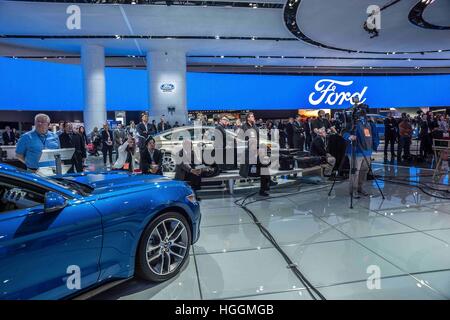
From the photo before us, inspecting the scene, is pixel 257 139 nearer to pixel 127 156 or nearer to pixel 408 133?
pixel 127 156

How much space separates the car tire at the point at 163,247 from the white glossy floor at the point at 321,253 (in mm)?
123

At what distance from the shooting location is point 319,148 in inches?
325

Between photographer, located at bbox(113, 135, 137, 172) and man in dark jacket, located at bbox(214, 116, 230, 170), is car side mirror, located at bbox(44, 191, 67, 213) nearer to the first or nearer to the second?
photographer, located at bbox(113, 135, 137, 172)

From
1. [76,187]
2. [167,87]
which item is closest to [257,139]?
[76,187]

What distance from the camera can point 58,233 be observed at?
228 cm

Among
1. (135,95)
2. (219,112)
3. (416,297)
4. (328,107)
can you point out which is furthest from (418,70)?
(416,297)

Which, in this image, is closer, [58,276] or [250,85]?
[58,276]

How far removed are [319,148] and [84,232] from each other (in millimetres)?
6765

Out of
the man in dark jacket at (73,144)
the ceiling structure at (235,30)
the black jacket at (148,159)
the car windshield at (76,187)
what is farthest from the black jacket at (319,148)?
the man in dark jacket at (73,144)

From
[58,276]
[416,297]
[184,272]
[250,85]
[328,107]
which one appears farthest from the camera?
[328,107]

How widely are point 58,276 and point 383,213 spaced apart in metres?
4.69

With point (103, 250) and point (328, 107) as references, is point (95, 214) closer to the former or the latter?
point (103, 250)

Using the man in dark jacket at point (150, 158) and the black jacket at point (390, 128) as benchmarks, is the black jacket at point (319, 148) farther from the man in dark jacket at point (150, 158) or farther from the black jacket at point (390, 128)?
the black jacket at point (390, 128)

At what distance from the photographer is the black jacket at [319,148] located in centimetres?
823
